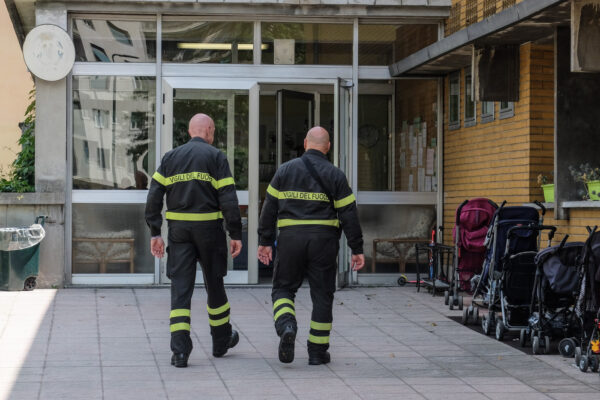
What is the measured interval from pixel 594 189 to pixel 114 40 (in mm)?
6863

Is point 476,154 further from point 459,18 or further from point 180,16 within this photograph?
point 180,16

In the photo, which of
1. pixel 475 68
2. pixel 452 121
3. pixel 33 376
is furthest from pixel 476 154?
pixel 33 376

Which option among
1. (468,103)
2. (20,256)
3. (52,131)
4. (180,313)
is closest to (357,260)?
(180,313)

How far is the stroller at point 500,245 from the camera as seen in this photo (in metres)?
9.51

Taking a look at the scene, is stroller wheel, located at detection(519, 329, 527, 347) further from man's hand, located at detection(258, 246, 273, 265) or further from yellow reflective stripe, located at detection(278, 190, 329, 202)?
man's hand, located at detection(258, 246, 273, 265)

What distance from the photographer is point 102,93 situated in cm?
1391

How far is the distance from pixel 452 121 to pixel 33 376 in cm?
812

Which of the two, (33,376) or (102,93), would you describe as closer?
(33,376)

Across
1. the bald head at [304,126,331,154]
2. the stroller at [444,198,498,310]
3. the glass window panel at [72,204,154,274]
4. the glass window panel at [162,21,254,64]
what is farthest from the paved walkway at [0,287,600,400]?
the glass window panel at [162,21,254,64]

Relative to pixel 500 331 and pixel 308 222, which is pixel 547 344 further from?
pixel 308 222

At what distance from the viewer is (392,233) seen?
14.4m

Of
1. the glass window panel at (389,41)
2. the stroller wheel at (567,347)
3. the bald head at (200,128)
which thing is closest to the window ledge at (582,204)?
the stroller wheel at (567,347)

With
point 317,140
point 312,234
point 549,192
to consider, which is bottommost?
point 312,234

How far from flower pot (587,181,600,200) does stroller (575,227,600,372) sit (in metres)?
2.00
